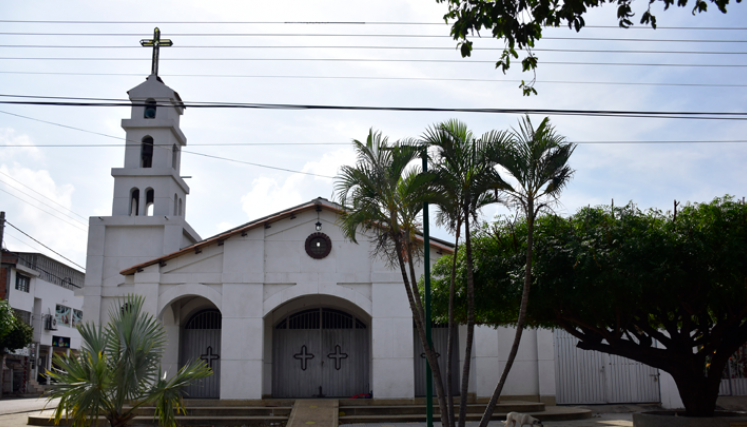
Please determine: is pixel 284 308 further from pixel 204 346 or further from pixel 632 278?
pixel 632 278

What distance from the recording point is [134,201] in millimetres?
23734

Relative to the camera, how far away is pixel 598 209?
40.3ft

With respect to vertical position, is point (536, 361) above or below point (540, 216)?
below

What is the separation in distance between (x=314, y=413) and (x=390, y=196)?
8.15m

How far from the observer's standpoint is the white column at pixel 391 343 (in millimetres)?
18672

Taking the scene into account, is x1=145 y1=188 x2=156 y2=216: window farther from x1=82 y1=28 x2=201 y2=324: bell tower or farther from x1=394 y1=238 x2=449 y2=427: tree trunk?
x1=394 y1=238 x2=449 y2=427: tree trunk

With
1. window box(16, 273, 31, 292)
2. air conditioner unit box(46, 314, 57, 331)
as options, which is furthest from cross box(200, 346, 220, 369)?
air conditioner unit box(46, 314, 57, 331)

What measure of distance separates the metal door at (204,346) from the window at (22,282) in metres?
23.3

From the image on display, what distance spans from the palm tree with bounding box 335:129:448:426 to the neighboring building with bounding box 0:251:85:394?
31403mm

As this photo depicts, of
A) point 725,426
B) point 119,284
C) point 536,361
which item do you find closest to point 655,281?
point 725,426

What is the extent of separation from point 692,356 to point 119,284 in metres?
16.3

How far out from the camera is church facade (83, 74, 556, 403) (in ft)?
61.9

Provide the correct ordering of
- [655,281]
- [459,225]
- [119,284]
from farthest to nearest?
[119,284], [459,225], [655,281]

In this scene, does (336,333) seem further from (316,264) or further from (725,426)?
(725,426)
